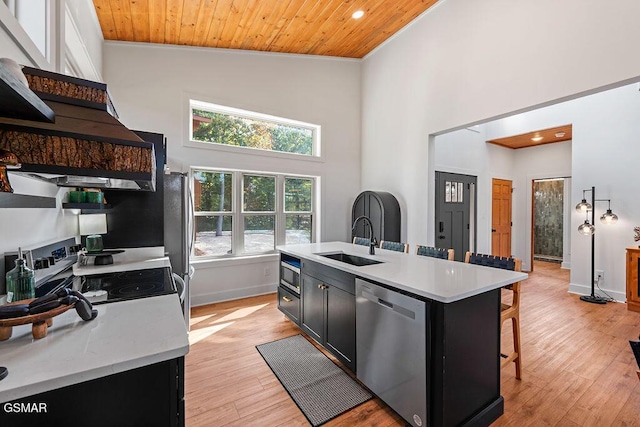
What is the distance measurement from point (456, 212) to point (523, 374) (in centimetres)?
324

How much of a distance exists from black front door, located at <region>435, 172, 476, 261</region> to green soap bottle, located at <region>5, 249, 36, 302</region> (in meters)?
4.85

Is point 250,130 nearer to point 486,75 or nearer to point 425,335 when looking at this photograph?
point 486,75

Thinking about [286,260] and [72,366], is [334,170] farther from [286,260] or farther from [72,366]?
[72,366]

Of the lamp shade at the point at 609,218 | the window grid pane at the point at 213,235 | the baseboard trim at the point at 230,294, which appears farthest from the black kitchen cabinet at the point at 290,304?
the lamp shade at the point at 609,218

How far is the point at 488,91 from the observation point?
3289 millimetres

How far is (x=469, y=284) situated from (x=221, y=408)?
1.85 m

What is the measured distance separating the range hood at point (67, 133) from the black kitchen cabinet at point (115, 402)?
0.73m

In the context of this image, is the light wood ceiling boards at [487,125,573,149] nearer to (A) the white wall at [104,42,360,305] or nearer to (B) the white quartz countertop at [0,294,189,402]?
(A) the white wall at [104,42,360,305]

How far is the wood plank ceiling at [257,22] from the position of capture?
3055mm

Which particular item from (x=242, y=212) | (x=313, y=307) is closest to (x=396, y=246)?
(x=313, y=307)

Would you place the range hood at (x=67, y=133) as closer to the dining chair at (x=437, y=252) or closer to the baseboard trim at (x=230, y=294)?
the dining chair at (x=437, y=252)

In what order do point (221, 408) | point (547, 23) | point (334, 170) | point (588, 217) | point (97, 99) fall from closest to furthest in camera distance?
point (97, 99), point (221, 408), point (547, 23), point (588, 217), point (334, 170)

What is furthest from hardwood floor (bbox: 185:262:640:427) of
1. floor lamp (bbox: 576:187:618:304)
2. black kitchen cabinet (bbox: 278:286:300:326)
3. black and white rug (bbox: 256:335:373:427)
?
floor lamp (bbox: 576:187:618:304)

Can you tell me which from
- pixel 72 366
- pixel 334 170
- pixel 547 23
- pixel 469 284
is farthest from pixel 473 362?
pixel 334 170
